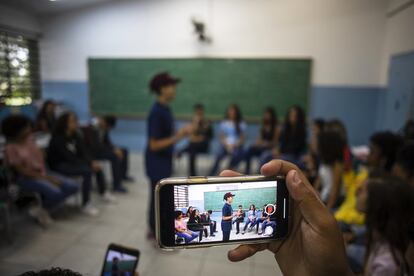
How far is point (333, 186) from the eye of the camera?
196 centimetres

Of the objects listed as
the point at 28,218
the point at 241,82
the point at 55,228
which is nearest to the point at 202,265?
the point at 55,228

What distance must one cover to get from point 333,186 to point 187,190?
177 cm

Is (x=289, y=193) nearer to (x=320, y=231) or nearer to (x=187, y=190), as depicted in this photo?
(x=320, y=231)

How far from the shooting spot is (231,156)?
147 inches

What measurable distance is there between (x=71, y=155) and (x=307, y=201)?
8.74 ft

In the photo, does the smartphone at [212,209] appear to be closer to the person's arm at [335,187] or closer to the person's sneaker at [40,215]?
the person's arm at [335,187]

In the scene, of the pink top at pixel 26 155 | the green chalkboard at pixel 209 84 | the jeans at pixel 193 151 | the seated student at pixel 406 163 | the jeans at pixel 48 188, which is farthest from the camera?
the green chalkboard at pixel 209 84

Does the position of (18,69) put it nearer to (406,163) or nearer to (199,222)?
(199,222)

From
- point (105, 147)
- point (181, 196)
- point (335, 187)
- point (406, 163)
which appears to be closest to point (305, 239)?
point (181, 196)

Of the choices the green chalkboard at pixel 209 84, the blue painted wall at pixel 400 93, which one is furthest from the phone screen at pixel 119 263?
the green chalkboard at pixel 209 84

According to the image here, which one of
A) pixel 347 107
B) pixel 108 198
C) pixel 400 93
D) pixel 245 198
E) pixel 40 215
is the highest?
pixel 400 93

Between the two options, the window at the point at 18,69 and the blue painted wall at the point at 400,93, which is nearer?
the window at the point at 18,69

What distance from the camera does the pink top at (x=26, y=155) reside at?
211cm

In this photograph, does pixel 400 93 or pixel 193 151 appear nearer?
pixel 400 93
